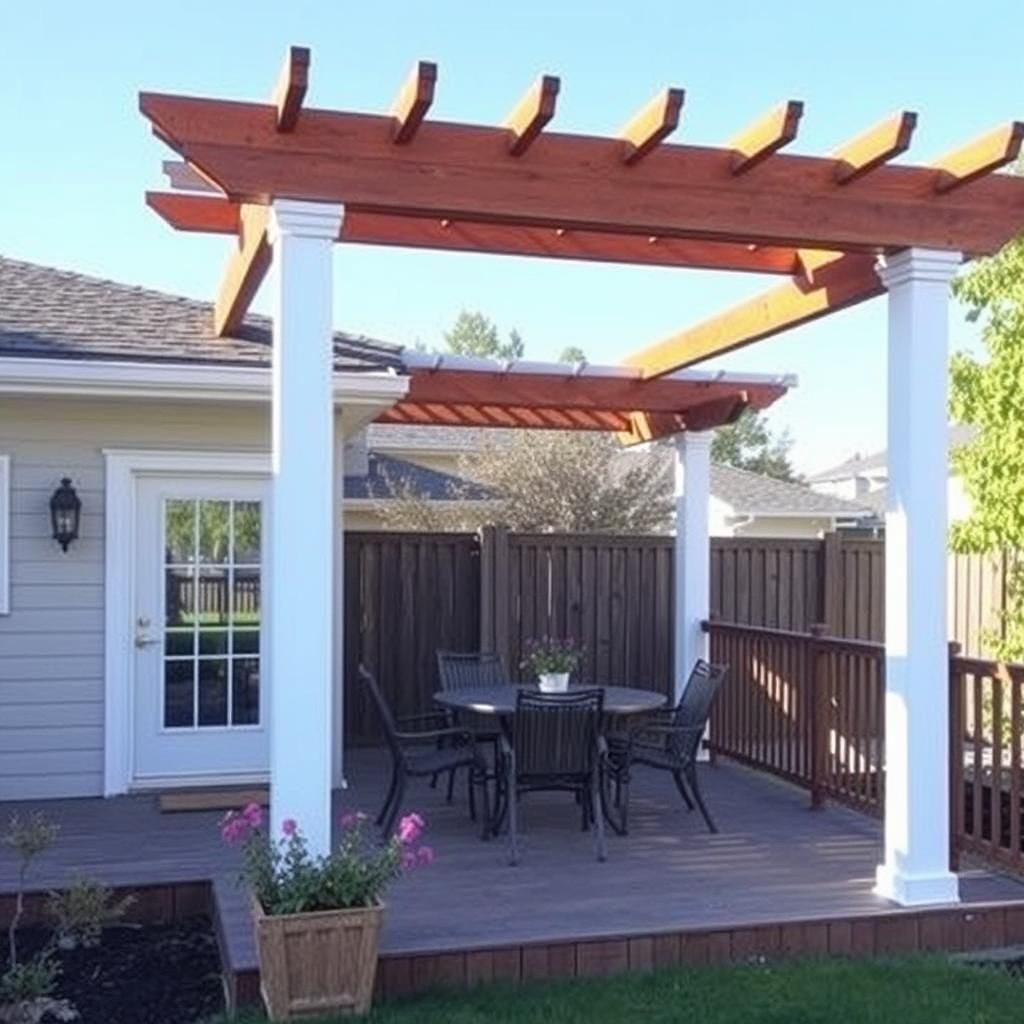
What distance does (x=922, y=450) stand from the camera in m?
4.71

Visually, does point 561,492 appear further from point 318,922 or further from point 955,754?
point 318,922

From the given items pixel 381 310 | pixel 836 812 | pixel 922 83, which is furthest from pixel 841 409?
pixel 836 812

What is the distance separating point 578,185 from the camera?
4465 mm

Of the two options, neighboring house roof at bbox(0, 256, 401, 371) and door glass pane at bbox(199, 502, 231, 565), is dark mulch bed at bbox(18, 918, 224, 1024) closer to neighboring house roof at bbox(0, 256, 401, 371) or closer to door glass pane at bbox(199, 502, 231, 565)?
door glass pane at bbox(199, 502, 231, 565)

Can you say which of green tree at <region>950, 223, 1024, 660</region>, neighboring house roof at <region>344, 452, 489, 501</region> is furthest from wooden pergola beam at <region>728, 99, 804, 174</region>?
neighboring house roof at <region>344, 452, 489, 501</region>

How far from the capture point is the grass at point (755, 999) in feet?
12.7

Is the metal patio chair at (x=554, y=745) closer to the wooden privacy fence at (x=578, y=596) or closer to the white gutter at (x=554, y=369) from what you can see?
the white gutter at (x=554, y=369)

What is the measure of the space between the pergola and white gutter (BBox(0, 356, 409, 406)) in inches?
26.9

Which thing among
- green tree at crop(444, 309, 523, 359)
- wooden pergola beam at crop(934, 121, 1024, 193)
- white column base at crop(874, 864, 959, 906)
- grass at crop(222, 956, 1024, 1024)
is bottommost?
grass at crop(222, 956, 1024, 1024)

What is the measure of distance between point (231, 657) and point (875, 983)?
4.03m

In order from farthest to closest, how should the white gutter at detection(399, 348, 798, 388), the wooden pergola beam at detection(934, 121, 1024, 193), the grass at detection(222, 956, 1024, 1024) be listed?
the white gutter at detection(399, 348, 798, 388)
the wooden pergola beam at detection(934, 121, 1024, 193)
the grass at detection(222, 956, 1024, 1024)

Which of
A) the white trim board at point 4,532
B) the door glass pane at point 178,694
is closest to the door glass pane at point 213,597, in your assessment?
the door glass pane at point 178,694

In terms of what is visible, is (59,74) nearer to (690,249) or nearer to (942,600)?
(690,249)

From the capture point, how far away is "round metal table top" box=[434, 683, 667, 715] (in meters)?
5.93
